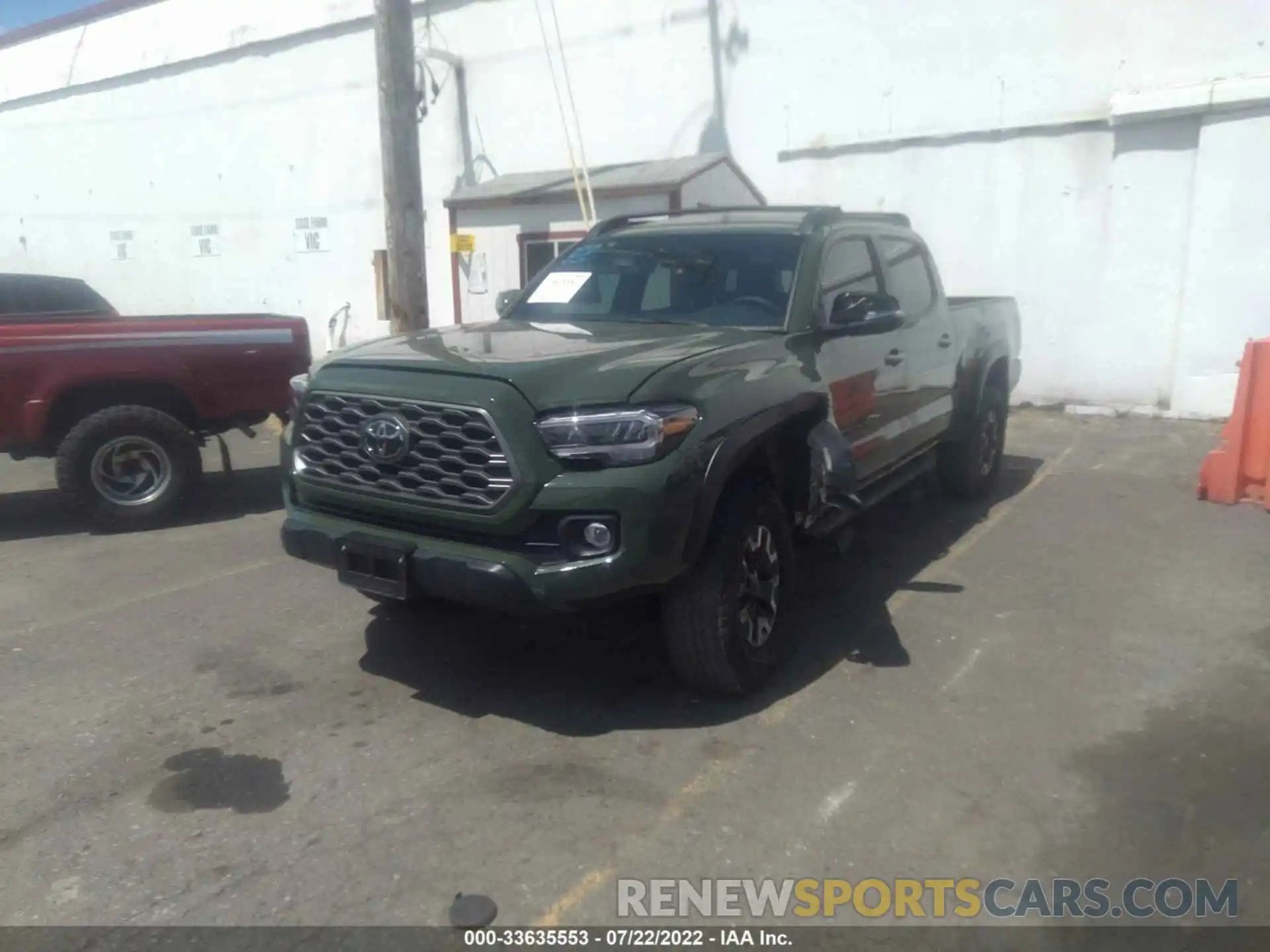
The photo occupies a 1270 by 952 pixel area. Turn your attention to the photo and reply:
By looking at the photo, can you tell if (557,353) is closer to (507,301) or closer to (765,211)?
(507,301)

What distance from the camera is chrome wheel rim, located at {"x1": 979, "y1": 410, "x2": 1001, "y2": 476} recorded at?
22.9ft

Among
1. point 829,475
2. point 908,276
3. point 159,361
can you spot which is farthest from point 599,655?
point 159,361

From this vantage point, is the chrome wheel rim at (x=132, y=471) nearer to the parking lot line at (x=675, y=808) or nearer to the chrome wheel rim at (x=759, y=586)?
the chrome wheel rim at (x=759, y=586)

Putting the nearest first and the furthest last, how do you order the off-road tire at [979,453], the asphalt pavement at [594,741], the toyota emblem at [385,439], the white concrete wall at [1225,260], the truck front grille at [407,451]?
1. the asphalt pavement at [594,741]
2. the truck front grille at [407,451]
3. the toyota emblem at [385,439]
4. the off-road tire at [979,453]
5. the white concrete wall at [1225,260]

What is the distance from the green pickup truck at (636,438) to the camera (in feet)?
11.4

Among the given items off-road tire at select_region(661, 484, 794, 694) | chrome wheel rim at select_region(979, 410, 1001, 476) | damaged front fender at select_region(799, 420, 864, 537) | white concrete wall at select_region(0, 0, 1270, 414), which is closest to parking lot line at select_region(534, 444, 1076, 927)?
off-road tire at select_region(661, 484, 794, 694)

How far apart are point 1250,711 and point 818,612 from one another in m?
1.82

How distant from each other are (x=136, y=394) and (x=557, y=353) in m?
4.08

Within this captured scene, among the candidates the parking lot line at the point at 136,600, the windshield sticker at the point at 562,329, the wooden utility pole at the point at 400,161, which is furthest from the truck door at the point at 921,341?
the wooden utility pole at the point at 400,161

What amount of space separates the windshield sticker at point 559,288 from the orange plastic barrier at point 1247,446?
4399 millimetres

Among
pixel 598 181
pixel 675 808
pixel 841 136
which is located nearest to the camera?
pixel 675 808

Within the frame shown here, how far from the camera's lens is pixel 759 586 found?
4.06 metres

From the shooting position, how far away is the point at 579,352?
3.90 meters

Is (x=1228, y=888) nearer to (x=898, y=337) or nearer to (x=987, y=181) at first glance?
(x=898, y=337)
